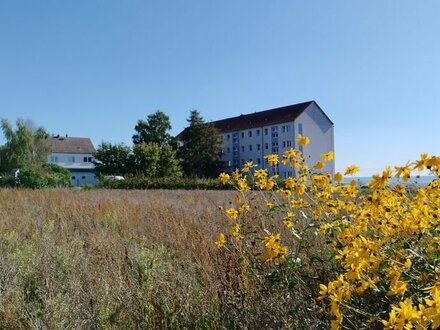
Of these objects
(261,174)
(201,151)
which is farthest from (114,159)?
(261,174)

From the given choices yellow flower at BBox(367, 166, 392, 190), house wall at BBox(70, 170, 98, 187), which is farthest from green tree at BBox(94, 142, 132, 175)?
yellow flower at BBox(367, 166, 392, 190)

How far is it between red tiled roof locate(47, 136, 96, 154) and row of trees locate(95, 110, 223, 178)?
13.2 meters

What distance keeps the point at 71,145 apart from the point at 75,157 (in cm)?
231

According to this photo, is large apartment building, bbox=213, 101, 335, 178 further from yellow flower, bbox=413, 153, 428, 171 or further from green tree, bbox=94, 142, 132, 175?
yellow flower, bbox=413, 153, 428, 171

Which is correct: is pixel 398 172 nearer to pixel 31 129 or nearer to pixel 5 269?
pixel 5 269

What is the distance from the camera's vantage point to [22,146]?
1994 inches

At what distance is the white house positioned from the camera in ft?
209

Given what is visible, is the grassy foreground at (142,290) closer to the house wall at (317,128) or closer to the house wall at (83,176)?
the house wall at (317,128)

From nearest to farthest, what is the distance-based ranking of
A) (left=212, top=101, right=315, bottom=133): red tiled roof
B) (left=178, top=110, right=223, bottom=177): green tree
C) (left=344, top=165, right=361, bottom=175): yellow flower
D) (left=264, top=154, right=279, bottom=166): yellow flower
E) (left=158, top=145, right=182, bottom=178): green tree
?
(left=344, top=165, right=361, bottom=175): yellow flower
(left=264, top=154, right=279, bottom=166): yellow flower
(left=158, top=145, right=182, bottom=178): green tree
(left=178, top=110, right=223, bottom=177): green tree
(left=212, top=101, right=315, bottom=133): red tiled roof

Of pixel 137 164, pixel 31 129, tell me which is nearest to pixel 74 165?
pixel 31 129

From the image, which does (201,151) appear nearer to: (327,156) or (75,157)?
(75,157)

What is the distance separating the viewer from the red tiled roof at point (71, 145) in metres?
65.2

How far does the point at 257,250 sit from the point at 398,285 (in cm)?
185

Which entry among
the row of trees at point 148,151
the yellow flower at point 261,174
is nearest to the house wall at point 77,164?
the row of trees at point 148,151
